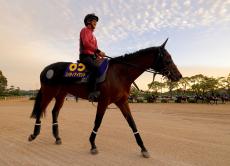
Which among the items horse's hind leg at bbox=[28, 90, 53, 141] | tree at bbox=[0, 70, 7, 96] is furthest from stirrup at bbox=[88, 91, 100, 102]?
tree at bbox=[0, 70, 7, 96]

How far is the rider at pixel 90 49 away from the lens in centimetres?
595

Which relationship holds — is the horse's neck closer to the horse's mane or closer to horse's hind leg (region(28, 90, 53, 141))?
the horse's mane

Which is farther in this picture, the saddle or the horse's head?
the saddle

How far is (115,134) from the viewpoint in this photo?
7996 millimetres

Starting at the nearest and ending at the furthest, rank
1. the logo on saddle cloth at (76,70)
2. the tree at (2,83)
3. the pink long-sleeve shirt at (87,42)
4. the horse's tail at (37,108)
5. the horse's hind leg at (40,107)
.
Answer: the pink long-sleeve shirt at (87,42), the logo on saddle cloth at (76,70), the horse's hind leg at (40,107), the horse's tail at (37,108), the tree at (2,83)

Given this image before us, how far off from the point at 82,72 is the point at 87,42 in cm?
73

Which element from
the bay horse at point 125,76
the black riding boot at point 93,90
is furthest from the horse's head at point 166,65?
the black riding boot at point 93,90

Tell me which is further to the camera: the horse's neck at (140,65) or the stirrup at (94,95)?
the horse's neck at (140,65)

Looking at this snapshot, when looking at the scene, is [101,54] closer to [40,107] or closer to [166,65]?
[166,65]

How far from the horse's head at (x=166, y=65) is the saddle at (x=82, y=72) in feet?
4.06

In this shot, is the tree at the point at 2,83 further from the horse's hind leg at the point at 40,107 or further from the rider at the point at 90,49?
the rider at the point at 90,49

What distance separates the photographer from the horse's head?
19.0ft

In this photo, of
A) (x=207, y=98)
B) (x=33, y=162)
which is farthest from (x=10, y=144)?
(x=207, y=98)

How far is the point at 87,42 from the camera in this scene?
6.07 m
